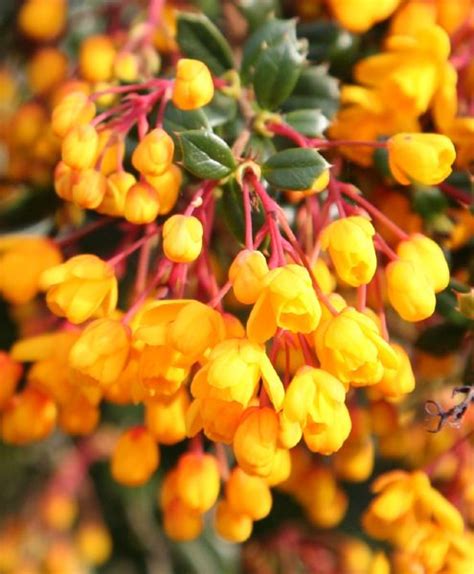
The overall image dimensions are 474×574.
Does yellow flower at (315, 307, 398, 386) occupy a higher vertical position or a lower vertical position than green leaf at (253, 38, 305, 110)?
lower

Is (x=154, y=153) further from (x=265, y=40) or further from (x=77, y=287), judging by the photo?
(x=265, y=40)

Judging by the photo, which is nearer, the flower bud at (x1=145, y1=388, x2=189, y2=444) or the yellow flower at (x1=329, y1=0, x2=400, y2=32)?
the flower bud at (x1=145, y1=388, x2=189, y2=444)

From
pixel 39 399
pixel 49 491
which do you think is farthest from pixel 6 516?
pixel 39 399

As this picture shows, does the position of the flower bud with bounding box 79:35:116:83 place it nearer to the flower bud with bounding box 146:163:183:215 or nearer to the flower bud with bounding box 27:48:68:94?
the flower bud with bounding box 27:48:68:94

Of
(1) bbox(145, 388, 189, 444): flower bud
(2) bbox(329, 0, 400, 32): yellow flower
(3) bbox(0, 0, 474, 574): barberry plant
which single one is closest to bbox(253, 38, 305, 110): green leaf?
(3) bbox(0, 0, 474, 574): barberry plant

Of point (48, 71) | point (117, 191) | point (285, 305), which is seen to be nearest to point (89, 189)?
point (117, 191)

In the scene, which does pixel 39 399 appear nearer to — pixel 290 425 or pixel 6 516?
pixel 290 425
